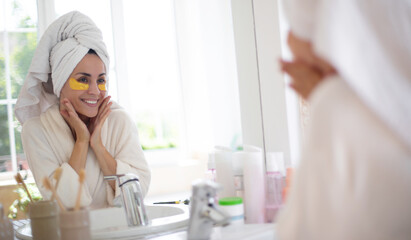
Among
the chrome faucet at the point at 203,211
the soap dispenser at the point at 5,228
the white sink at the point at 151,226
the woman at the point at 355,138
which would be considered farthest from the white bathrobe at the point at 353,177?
the soap dispenser at the point at 5,228

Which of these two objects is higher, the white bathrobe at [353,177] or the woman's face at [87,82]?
the woman's face at [87,82]

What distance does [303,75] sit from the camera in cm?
72

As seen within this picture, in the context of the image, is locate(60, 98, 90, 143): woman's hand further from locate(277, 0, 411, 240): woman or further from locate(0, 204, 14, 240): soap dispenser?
locate(277, 0, 411, 240): woman

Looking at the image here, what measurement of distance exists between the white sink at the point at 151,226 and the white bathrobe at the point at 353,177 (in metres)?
0.58

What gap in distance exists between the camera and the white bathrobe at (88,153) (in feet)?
3.98

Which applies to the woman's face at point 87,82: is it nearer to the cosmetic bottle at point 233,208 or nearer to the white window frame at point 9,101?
the white window frame at point 9,101

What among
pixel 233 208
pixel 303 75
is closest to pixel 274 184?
pixel 233 208

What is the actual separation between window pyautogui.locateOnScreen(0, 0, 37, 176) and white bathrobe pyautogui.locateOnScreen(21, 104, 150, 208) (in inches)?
1.6

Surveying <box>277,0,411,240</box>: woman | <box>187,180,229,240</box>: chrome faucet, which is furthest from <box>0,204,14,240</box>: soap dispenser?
<box>277,0,411,240</box>: woman

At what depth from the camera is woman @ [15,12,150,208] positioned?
4.17ft

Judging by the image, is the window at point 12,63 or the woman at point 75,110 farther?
the woman at point 75,110

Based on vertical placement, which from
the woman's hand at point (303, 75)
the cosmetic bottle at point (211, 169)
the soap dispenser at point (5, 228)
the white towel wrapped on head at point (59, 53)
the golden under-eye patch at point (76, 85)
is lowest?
the soap dispenser at point (5, 228)

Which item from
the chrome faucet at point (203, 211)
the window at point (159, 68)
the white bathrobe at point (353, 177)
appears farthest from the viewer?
the window at point (159, 68)

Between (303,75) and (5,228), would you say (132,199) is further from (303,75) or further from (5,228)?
(303,75)
